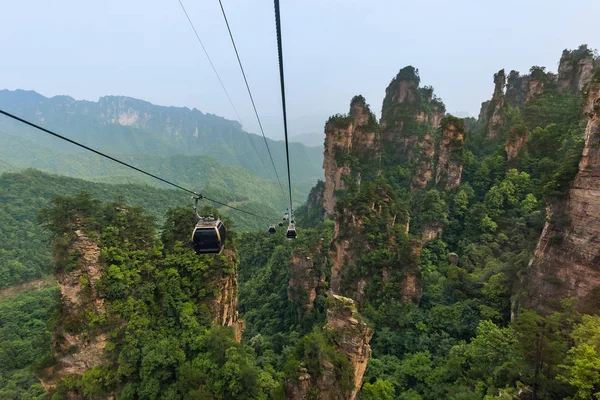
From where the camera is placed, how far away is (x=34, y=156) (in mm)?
161500

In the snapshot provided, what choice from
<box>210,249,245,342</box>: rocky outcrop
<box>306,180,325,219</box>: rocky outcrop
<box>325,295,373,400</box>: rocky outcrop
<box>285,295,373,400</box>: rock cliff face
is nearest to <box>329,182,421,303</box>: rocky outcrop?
<box>285,295,373,400</box>: rock cliff face

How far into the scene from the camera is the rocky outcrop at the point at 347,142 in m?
46.5

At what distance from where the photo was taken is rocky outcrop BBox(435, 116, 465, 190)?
3641cm

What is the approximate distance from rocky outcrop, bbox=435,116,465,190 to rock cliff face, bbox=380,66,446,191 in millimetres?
7051

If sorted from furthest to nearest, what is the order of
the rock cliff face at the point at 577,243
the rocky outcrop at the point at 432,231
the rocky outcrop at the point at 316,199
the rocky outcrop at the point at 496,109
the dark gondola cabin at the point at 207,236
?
the rocky outcrop at the point at 316,199
the rocky outcrop at the point at 496,109
the rocky outcrop at the point at 432,231
the rock cliff face at the point at 577,243
the dark gondola cabin at the point at 207,236

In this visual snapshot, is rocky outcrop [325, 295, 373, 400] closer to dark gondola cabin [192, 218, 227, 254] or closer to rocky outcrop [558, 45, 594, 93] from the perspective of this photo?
dark gondola cabin [192, 218, 227, 254]

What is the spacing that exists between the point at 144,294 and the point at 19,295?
114ft

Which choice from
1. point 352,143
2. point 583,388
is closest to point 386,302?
point 583,388

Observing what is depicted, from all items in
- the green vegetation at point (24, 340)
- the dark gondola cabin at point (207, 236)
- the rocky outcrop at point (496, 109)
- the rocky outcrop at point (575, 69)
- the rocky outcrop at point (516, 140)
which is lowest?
the green vegetation at point (24, 340)

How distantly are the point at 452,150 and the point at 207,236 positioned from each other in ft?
119

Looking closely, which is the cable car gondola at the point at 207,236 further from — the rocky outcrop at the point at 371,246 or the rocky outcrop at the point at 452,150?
the rocky outcrop at the point at 452,150

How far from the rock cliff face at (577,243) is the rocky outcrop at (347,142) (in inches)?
1213

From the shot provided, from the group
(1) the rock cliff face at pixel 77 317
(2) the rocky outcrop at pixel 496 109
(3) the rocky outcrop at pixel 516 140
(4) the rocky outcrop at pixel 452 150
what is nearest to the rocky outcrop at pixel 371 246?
(4) the rocky outcrop at pixel 452 150

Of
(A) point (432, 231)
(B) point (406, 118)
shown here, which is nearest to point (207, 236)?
(A) point (432, 231)
